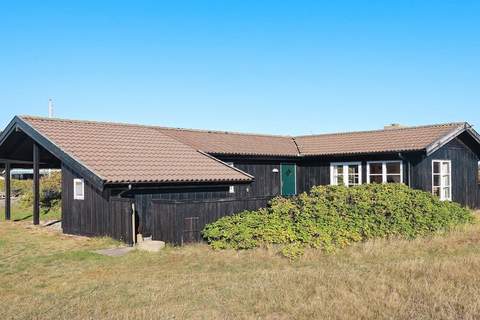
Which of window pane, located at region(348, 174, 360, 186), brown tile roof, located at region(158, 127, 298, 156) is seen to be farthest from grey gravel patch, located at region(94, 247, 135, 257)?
window pane, located at region(348, 174, 360, 186)

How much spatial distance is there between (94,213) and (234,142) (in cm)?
911

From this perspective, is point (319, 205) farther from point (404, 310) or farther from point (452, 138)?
point (452, 138)

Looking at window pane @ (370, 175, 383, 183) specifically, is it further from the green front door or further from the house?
the green front door

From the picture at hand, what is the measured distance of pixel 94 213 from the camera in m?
15.5

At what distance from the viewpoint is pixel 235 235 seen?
41.1 ft

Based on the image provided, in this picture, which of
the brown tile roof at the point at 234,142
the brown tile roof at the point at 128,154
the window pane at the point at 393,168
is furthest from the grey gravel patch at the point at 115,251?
the window pane at the point at 393,168

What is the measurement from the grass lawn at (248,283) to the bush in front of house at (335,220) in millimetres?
592

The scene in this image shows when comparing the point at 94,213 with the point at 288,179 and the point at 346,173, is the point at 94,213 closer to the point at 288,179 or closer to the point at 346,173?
the point at 288,179

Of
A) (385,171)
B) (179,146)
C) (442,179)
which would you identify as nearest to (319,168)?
(385,171)

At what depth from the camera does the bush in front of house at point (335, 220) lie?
40.4ft

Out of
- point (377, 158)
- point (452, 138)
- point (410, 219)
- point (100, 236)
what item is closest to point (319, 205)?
point (410, 219)

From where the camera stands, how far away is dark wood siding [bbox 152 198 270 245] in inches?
516

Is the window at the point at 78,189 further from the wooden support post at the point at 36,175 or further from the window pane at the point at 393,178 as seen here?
the window pane at the point at 393,178

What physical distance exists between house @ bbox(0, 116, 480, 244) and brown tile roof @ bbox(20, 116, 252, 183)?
4 centimetres
